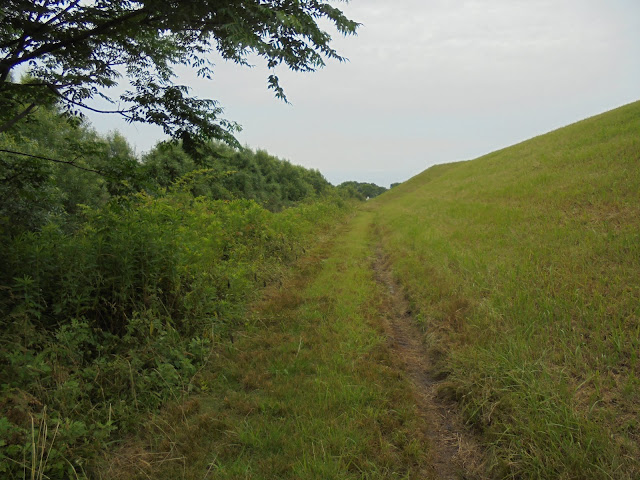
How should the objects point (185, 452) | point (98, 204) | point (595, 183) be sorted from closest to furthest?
point (185, 452) < point (595, 183) < point (98, 204)

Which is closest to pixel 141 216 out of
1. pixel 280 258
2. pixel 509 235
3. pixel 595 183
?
pixel 280 258

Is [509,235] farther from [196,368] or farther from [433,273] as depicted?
[196,368]

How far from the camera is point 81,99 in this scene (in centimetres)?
484

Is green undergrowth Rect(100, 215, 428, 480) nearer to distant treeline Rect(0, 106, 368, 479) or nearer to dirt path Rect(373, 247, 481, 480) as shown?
dirt path Rect(373, 247, 481, 480)

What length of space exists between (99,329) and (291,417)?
242 cm

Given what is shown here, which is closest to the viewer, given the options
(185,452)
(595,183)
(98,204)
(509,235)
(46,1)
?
(185,452)

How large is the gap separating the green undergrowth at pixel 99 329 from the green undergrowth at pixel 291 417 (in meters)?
0.26

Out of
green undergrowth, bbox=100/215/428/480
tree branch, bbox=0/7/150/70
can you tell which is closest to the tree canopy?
tree branch, bbox=0/7/150/70

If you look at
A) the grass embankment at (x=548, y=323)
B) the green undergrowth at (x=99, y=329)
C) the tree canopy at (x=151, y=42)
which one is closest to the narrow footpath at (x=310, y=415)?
the green undergrowth at (x=99, y=329)

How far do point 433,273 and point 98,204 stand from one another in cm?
1431

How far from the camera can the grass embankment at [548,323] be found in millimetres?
2463

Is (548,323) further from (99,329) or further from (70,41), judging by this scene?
(70,41)

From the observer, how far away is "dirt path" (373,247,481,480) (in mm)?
2584

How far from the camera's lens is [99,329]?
12.1ft
